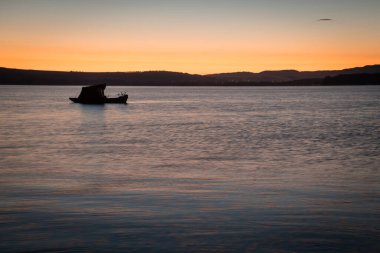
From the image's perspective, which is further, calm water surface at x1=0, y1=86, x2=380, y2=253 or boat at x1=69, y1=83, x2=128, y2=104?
boat at x1=69, y1=83, x2=128, y2=104

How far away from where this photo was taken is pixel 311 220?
1142cm

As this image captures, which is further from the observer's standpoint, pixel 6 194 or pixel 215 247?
pixel 6 194

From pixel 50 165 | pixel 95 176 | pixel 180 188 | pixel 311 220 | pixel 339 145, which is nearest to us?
pixel 311 220

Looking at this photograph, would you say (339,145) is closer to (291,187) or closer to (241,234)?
(291,187)

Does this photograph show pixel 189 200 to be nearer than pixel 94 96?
Yes

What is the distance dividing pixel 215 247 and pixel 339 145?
2589cm

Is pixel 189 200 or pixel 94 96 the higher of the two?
pixel 189 200

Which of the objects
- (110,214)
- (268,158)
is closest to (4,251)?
(110,214)

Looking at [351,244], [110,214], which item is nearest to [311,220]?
[351,244]

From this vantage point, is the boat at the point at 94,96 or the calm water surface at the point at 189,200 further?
the boat at the point at 94,96

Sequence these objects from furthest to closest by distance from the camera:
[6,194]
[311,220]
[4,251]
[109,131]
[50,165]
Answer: [109,131] → [50,165] → [6,194] → [311,220] → [4,251]

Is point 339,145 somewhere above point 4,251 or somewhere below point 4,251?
below

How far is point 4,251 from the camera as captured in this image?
349 inches

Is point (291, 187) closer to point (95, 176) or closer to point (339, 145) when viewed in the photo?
point (95, 176)
